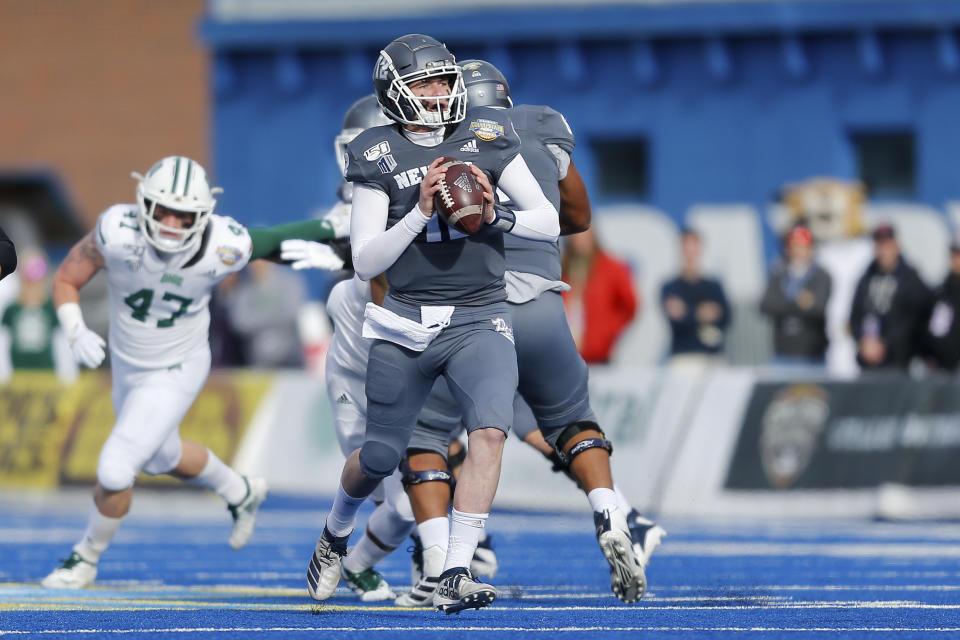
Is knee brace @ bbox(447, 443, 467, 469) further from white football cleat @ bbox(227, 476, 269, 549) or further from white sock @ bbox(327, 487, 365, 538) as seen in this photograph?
white football cleat @ bbox(227, 476, 269, 549)

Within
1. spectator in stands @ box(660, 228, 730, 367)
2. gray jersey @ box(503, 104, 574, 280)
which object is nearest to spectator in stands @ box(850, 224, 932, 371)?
spectator in stands @ box(660, 228, 730, 367)

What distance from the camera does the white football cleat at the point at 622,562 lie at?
6734 millimetres

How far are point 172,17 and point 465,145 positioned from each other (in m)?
21.9

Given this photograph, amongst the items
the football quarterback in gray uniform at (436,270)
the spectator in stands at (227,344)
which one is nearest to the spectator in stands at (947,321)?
the spectator in stands at (227,344)

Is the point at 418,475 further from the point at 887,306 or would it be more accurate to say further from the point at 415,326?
the point at 887,306

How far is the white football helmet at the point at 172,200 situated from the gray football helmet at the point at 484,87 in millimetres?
1297

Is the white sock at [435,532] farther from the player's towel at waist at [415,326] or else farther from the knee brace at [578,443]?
the player's towel at waist at [415,326]

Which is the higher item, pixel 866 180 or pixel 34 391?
pixel 866 180

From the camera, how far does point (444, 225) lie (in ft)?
22.7

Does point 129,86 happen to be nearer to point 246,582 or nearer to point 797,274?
point 797,274

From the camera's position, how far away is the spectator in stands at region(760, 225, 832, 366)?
1448 cm

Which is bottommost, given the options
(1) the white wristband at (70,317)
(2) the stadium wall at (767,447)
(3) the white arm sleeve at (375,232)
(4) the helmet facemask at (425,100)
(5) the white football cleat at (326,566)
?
(2) the stadium wall at (767,447)

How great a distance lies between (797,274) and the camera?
14.6 meters

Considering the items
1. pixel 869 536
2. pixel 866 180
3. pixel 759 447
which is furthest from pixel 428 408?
pixel 866 180
